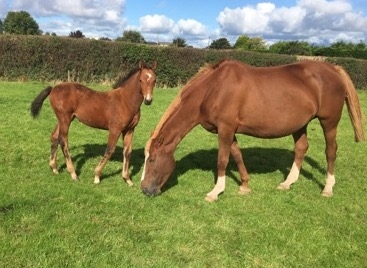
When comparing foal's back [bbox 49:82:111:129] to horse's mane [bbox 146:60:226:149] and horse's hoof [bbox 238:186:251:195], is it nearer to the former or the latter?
horse's mane [bbox 146:60:226:149]

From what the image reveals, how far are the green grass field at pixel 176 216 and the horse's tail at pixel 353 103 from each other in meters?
1.09

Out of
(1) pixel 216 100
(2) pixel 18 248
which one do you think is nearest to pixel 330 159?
(1) pixel 216 100

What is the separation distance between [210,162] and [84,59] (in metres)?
13.3

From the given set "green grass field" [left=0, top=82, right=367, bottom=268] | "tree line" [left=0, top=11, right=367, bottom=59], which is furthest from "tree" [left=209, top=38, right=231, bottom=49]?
"green grass field" [left=0, top=82, right=367, bottom=268]

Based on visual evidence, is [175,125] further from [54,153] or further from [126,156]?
[54,153]

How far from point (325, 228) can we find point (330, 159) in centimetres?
165

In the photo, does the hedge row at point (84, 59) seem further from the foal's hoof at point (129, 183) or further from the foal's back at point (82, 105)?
the foal's hoof at point (129, 183)

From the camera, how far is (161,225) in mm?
4949

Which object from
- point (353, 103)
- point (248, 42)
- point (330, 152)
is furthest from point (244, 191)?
point (248, 42)

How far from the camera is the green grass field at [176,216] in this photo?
13.7 feet

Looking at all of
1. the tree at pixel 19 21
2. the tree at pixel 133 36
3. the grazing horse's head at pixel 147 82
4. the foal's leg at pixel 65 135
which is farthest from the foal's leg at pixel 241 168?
the tree at pixel 19 21

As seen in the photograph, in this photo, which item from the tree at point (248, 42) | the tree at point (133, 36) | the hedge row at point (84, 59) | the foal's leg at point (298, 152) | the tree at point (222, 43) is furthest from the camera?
the tree at point (248, 42)

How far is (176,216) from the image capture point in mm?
5219

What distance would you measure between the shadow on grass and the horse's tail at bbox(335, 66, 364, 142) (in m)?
1.18
